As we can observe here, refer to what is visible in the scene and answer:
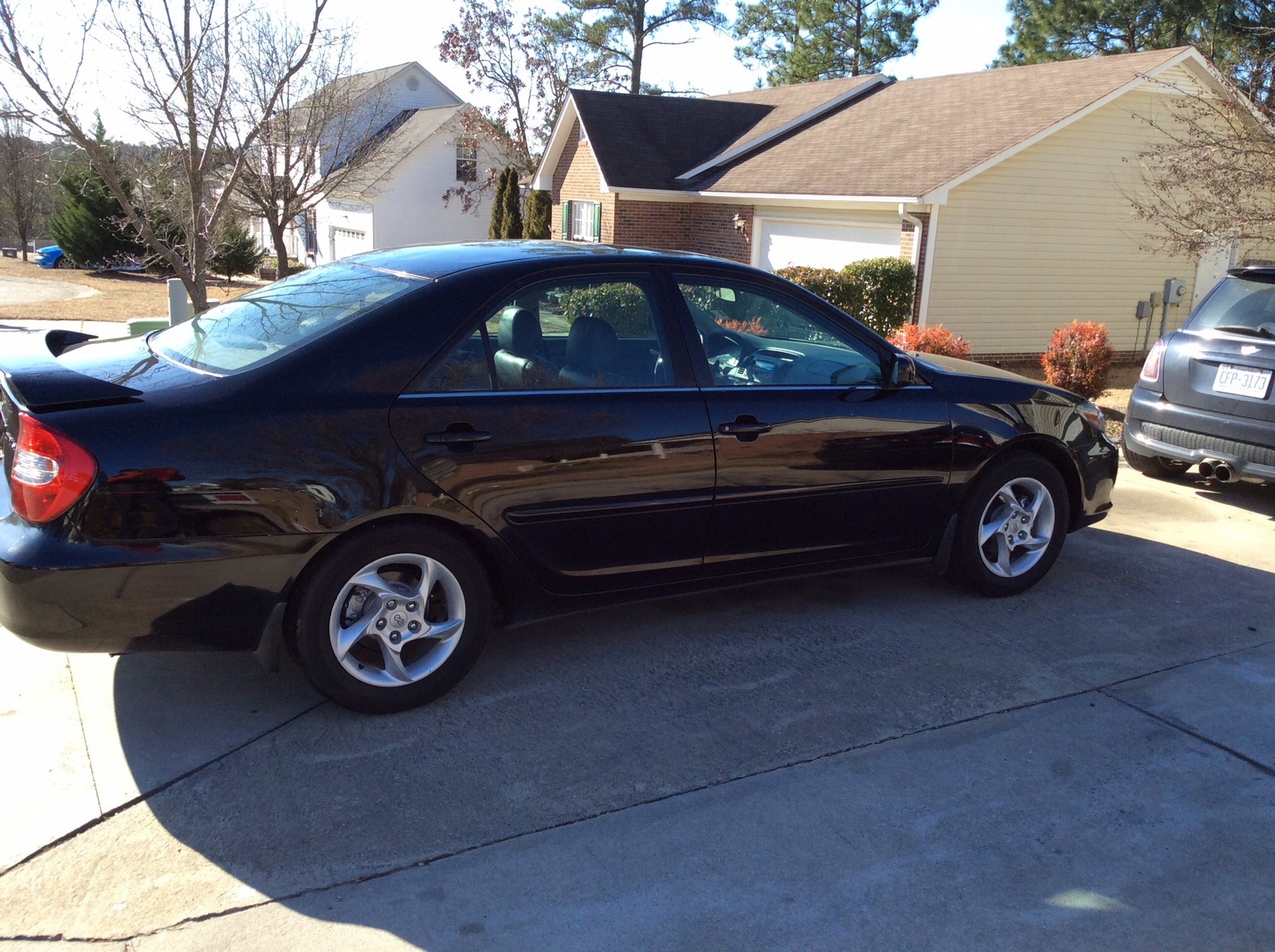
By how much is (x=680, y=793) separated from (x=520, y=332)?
181 cm

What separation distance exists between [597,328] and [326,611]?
155cm

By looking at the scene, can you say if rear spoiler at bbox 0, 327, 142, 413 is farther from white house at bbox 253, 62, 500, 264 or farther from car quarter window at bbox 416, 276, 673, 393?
white house at bbox 253, 62, 500, 264

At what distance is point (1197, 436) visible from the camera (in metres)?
7.29

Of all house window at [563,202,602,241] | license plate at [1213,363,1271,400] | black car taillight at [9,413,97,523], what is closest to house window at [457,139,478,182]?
house window at [563,202,602,241]

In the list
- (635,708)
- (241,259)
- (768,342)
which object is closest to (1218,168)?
(768,342)

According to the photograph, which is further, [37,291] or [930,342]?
[37,291]

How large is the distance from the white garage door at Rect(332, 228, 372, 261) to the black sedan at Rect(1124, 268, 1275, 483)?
108ft

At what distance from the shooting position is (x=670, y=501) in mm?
4332

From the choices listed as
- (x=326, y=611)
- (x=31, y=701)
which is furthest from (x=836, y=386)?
(x=31, y=701)

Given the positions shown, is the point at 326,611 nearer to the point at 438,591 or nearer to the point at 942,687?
the point at 438,591

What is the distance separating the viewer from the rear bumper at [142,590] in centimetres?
336

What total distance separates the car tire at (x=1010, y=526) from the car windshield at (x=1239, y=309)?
262 centimetres

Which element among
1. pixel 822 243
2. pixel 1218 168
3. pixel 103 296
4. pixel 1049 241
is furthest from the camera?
pixel 103 296

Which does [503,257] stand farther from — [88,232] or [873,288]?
[88,232]
